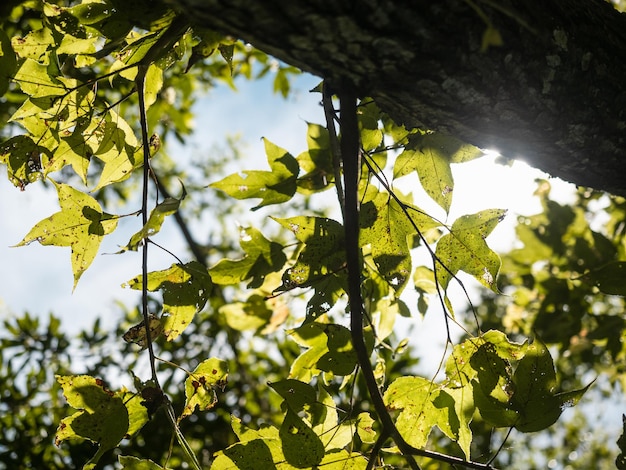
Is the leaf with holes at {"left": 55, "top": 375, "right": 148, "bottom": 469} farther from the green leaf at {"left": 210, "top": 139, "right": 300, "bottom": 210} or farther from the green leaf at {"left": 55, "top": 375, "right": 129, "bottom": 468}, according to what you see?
the green leaf at {"left": 210, "top": 139, "right": 300, "bottom": 210}

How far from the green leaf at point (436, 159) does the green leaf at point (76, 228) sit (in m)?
0.50

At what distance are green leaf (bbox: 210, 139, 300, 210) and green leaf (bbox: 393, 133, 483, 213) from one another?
7.2 inches

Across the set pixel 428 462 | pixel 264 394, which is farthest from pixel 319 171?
pixel 264 394

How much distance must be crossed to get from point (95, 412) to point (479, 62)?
72 cm

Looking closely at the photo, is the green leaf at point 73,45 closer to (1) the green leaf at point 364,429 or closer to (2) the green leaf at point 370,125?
(2) the green leaf at point 370,125

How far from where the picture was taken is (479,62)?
1.86 feet

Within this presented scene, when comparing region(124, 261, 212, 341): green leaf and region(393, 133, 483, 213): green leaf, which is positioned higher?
region(393, 133, 483, 213): green leaf

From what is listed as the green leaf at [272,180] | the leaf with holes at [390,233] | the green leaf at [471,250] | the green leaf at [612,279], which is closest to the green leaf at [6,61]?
the green leaf at [272,180]

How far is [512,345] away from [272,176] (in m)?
0.47

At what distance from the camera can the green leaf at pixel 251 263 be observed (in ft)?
2.84

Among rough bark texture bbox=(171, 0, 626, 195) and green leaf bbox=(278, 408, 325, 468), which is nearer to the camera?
rough bark texture bbox=(171, 0, 626, 195)

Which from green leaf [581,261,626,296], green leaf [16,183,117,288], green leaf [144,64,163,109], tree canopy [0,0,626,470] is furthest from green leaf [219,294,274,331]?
green leaf [581,261,626,296]

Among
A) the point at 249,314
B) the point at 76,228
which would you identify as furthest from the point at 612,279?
the point at 76,228

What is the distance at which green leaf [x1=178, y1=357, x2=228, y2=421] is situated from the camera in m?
0.83
